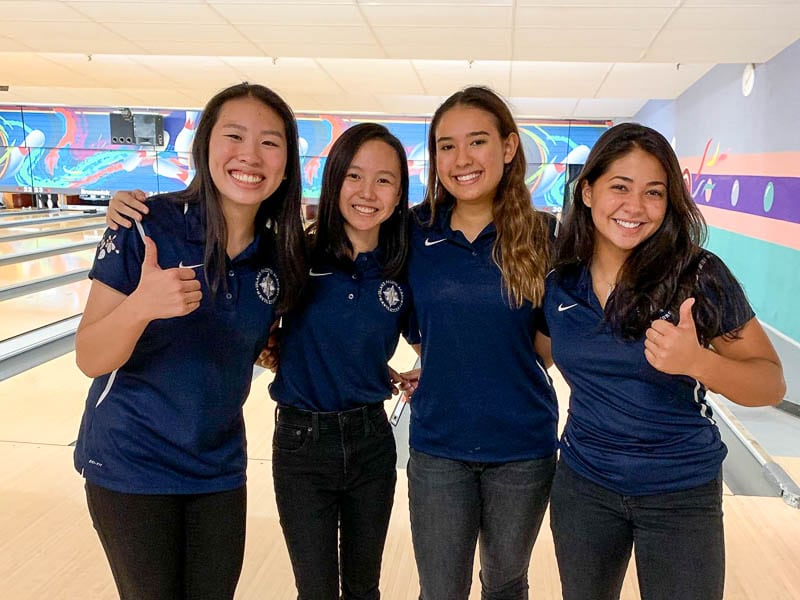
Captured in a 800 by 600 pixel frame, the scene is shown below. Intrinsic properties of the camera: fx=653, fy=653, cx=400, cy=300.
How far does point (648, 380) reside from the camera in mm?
1072

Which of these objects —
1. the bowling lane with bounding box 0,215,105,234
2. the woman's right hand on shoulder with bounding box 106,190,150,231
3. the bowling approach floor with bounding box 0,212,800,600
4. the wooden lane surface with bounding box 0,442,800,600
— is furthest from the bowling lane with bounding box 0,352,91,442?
the bowling lane with bounding box 0,215,105,234

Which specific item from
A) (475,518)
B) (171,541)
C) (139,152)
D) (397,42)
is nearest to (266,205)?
(171,541)

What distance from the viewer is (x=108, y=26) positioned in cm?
432

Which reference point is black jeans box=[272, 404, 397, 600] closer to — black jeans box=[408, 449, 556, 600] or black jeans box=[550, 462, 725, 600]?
black jeans box=[408, 449, 556, 600]

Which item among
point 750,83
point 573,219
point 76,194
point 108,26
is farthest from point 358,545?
point 76,194

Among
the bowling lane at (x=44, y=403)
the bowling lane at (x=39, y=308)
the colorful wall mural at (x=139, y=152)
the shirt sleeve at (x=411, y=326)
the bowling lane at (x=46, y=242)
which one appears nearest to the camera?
the shirt sleeve at (x=411, y=326)

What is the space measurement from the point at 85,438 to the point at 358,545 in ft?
1.83

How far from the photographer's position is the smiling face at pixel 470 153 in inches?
51.8

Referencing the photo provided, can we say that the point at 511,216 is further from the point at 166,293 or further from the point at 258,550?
the point at 258,550

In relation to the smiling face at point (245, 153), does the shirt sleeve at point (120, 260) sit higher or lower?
lower

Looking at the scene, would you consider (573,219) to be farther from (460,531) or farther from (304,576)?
(304,576)

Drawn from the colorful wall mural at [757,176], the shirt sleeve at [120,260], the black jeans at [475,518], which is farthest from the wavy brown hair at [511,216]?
the colorful wall mural at [757,176]

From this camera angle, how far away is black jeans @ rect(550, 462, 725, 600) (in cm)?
105

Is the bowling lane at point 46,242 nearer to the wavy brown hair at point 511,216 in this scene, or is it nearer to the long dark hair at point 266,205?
the long dark hair at point 266,205
